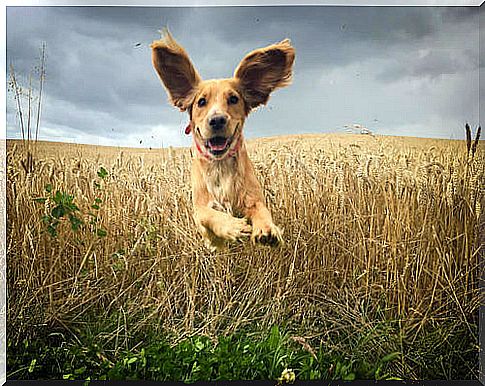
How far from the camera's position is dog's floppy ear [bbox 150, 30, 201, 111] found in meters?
4.73

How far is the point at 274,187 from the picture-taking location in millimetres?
4840

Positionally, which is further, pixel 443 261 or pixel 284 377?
pixel 443 261

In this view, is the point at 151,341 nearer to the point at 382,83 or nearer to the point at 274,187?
the point at 274,187

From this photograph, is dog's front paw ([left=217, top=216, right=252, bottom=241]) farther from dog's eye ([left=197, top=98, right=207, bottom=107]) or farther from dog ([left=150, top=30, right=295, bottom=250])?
dog's eye ([left=197, top=98, right=207, bottom=107])

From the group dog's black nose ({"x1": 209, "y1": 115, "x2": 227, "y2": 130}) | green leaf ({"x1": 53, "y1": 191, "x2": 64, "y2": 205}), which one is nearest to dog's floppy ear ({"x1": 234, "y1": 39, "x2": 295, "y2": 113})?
dog's black nose ({"x1": 209, "y1": 115, "x2": 227, "y2": 130})

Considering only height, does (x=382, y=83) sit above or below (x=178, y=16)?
below

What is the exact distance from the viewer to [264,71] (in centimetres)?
473

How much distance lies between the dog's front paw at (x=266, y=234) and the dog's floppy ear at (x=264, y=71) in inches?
31.2

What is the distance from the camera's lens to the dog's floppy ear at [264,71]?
4.71m

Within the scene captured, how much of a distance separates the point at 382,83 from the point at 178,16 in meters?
1.45

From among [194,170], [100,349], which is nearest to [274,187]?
[194,170]

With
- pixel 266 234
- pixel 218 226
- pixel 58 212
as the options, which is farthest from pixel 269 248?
pixel 58 212

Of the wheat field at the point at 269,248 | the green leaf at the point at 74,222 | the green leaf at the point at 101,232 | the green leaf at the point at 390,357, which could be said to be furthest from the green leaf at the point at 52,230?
the green leaf at the point at 390,357

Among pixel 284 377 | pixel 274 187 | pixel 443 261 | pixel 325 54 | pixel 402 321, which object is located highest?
pixel 325 54
